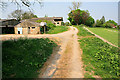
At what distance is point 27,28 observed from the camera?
23766 mm

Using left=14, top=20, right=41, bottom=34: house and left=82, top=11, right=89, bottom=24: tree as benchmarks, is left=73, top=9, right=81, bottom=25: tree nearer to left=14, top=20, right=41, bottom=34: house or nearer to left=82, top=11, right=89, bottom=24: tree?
left=82, top=11, right=89, bottom=24: tree

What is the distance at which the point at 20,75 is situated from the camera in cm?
538

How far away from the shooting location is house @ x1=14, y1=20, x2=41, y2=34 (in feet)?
77.7

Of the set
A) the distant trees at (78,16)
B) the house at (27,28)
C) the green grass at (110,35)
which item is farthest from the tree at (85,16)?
the house at (27,28)

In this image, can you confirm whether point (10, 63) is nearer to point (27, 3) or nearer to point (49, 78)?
point (49, 78)

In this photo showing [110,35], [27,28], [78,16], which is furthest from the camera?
[78,16]

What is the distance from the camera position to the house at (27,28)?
77.7ft

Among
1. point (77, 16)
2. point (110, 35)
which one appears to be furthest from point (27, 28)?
point (77, 16)

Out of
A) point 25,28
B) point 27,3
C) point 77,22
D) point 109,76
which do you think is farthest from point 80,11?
point 109,76

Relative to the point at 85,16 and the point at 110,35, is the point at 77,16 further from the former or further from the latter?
the point at 110,35

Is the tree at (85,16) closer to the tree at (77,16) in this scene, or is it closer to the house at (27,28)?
the tree at (77,16)

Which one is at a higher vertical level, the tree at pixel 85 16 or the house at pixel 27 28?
the tree at pixel 85 16

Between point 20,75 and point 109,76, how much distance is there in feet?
19.6

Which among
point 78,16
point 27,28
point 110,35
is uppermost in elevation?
point 78,16
